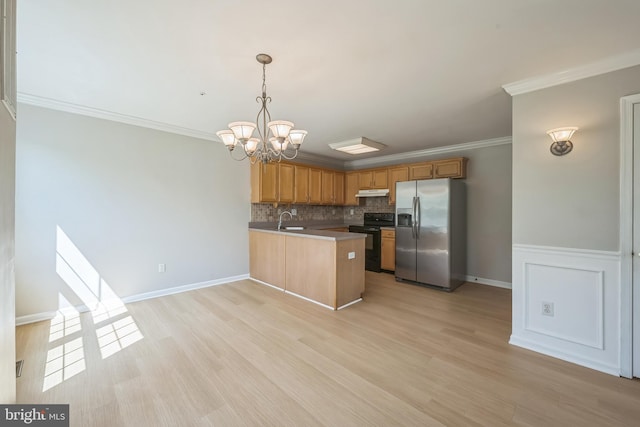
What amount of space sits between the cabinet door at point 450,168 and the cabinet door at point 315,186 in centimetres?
230

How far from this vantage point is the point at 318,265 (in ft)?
11.5

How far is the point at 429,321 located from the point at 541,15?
2.84m

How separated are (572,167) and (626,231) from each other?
620mm

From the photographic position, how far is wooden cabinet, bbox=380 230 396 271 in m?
5.14

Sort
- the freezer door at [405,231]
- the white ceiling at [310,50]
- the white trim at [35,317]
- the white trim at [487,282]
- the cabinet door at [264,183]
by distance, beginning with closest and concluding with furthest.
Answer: the white ceiling at [310,50] → the white trim at [35,317] → the white trim at [487,282] → the freezer door at [405,231] → the cabinet door at [264,183]

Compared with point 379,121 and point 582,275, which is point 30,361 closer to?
point 379,121

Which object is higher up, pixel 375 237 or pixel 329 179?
pixel 329 179

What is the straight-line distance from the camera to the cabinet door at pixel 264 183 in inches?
184

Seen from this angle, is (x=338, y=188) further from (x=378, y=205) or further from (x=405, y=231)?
(x=405, y=231)

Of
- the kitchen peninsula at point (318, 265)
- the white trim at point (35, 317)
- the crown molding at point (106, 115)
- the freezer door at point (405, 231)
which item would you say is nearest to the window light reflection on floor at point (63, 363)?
the white trim at point (35, 317)

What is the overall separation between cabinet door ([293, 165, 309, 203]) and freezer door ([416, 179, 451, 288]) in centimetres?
220

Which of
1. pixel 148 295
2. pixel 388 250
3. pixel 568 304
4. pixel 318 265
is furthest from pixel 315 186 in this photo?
pixel 568 304

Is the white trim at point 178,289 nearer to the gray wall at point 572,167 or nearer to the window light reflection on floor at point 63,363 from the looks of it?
the window light reflection on floor at point 63,363

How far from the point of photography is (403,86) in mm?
2555
